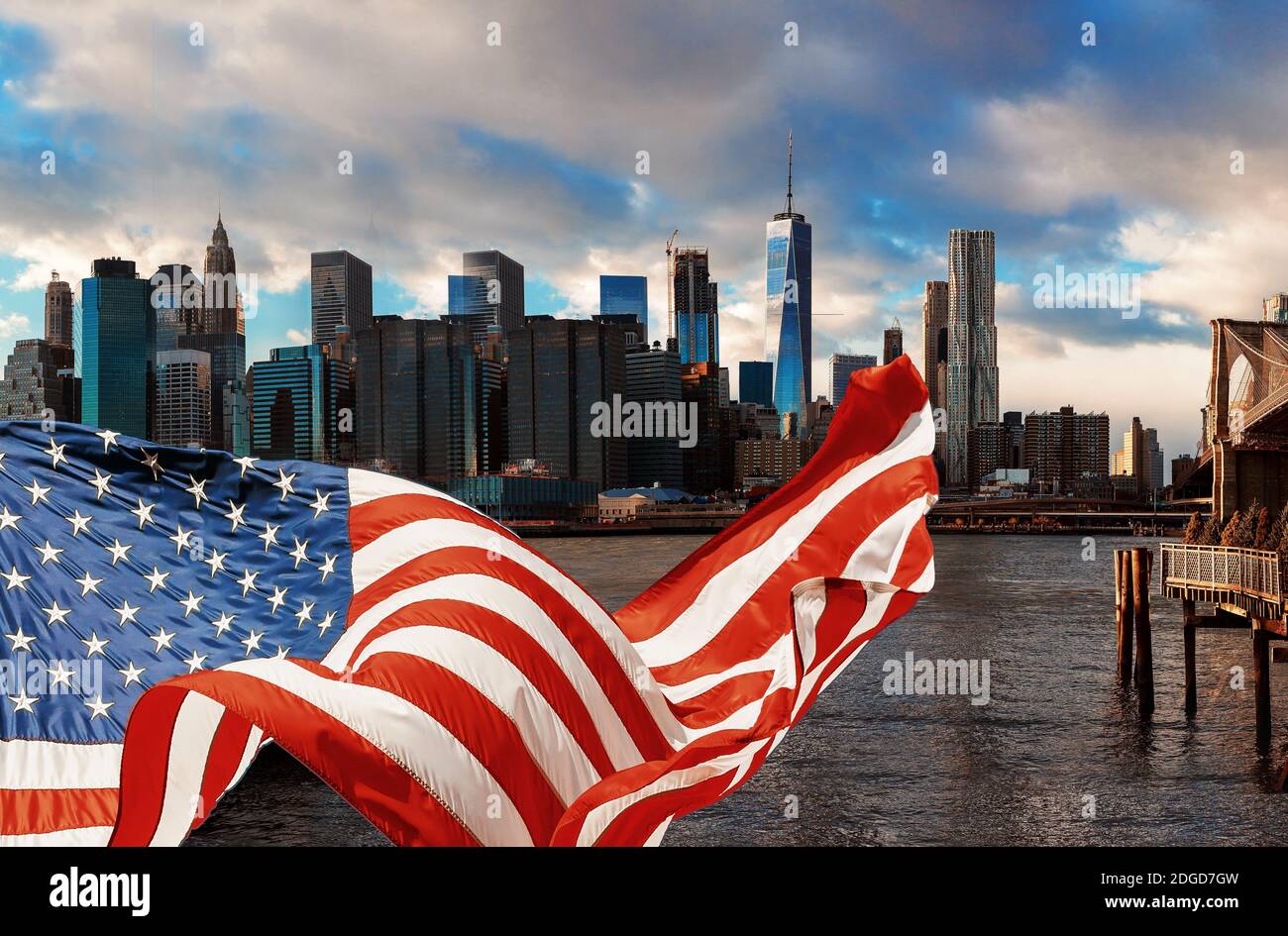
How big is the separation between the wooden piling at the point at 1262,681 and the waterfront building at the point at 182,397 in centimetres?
16332

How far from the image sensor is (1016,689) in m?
34.5

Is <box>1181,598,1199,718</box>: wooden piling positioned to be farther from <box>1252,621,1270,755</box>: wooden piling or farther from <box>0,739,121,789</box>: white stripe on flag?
<box>0,739,121,789</box>: white stripe on flag

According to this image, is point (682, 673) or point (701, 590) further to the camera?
point (701, 590)

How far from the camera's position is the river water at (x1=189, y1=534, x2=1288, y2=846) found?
19.0 meters

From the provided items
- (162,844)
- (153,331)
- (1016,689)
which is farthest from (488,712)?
(153,331)

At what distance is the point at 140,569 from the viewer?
818 centimetres

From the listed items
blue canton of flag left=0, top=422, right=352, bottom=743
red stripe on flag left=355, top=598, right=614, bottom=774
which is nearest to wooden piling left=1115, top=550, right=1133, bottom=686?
red stripe on flag left=355, top=598, right=614, bottom=774

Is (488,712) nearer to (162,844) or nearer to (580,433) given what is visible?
(162,844)

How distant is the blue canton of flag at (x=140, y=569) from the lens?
296 inches

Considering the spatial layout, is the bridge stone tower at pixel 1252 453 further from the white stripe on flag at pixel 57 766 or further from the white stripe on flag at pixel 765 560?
the white stripe on flag at pixel 57 766

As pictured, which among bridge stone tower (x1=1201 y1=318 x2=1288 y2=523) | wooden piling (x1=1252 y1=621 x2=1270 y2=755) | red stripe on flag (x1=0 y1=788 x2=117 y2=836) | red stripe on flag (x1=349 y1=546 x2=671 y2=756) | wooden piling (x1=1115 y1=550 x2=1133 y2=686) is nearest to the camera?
red stripe on flag (x1=0 y1=788 x2=117 y2=836)

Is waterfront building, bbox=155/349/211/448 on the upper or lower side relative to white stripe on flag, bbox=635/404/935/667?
upper
